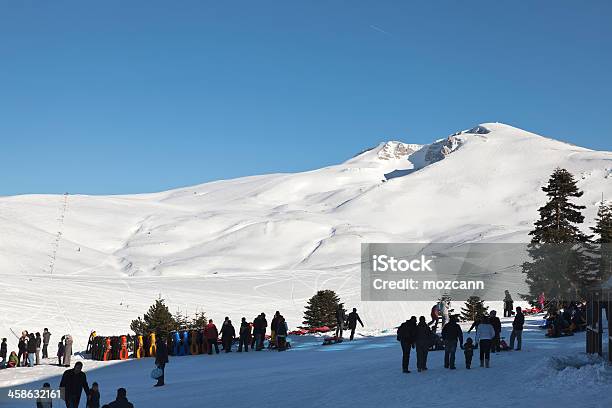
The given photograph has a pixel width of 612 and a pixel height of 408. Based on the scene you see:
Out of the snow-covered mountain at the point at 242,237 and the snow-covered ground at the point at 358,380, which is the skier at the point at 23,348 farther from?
the snow-covered mountain at the point at 242,237

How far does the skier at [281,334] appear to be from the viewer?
25.2 metres

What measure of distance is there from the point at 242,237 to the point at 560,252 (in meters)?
88.5

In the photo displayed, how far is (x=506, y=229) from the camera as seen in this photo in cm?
11631

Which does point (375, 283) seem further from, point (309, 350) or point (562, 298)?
point (309, 350)

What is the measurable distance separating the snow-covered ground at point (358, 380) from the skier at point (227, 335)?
3.70ft

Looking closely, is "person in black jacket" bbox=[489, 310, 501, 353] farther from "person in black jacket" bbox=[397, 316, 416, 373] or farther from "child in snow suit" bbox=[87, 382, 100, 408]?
"child in snow suit" bbox=[87, 382, 100, 408]

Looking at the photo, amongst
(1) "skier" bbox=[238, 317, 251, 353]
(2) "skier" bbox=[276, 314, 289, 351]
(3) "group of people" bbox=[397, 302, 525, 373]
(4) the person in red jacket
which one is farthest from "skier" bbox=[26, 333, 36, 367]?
(3) "group of people" bbox=[397, 302, 525, 373]

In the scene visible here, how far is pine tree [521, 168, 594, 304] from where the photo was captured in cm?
3634

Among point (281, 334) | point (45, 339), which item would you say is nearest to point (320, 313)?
point (281, 334)

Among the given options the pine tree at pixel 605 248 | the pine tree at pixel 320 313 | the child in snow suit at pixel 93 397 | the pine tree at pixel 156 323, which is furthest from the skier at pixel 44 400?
the pine tree at pixel 605 248

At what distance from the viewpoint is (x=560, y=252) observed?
119 ft

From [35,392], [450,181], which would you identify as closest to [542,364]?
[35,392]

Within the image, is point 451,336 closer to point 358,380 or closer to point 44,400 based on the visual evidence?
point 358,380

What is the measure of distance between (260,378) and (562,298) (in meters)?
23.6
